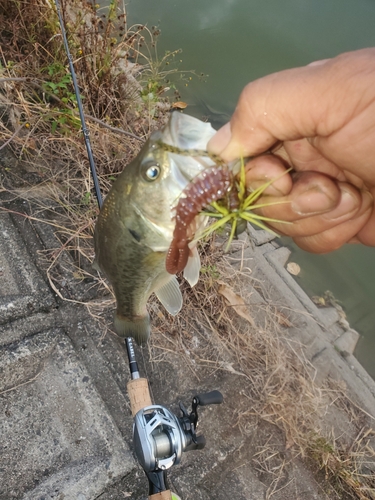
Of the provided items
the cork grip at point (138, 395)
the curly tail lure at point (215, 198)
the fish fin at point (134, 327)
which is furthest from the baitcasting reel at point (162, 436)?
the curly tail lure at point (215, 198)

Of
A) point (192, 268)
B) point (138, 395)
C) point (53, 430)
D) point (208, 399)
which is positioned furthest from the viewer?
point (53, 430)

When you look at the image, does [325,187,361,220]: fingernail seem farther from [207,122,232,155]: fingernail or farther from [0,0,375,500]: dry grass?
[0,0,375,500]: dry grass

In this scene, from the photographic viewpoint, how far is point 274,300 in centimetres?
436

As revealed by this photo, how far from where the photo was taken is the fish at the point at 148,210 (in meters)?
1.41

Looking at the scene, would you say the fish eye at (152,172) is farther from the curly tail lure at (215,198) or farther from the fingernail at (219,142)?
the fingernail at (219,142)

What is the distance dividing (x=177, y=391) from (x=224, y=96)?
5309 mm

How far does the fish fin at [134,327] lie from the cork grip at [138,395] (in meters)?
0.26

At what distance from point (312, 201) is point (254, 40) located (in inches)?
286

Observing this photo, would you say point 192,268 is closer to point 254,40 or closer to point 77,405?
point 77,405

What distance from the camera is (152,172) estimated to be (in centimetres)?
144

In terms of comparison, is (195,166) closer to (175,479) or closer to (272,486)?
(175,479)

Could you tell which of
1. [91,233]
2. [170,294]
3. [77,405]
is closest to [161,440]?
[170,294]

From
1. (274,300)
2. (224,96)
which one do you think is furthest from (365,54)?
(224,96)

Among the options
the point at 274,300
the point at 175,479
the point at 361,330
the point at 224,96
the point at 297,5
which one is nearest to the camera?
the point at 175,479
